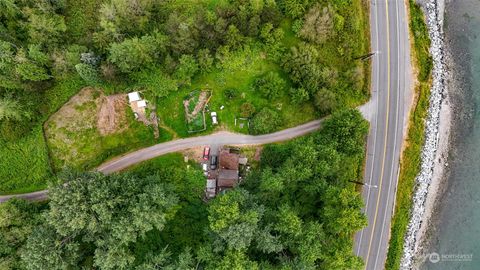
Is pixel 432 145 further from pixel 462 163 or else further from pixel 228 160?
pixel 228 160

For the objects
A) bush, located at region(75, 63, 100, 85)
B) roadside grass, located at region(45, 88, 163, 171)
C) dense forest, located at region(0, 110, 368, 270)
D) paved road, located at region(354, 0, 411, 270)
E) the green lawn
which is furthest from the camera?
the green lawn

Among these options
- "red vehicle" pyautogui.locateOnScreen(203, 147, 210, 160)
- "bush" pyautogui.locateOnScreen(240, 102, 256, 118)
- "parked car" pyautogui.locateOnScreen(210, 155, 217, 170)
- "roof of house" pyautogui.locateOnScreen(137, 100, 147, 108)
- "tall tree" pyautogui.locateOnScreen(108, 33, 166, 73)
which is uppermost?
"tall tree" pyautogui.locateOnScreen(108, 33, 166, 73)

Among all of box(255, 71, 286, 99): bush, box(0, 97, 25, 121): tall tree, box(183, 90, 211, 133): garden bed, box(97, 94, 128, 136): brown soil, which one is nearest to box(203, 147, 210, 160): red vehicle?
box(183, 90, 211, 133): garden bed

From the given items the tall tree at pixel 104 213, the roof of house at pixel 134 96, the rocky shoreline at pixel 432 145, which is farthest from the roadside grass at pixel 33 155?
the rocky shoreline at pixel 432 145

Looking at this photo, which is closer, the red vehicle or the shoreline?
the red vehicle

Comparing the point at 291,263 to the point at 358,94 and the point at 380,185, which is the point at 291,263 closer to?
the point at 380,185

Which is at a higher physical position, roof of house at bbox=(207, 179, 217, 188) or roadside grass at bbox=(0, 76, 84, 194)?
roadside grass at bbox=(0, 76, 84, 194)

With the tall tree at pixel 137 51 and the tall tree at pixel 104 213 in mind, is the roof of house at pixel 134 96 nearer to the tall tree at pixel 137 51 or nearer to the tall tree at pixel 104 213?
the tall tree at pixel 137 51

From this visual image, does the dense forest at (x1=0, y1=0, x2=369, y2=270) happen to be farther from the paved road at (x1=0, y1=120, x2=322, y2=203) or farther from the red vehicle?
the red vehicle

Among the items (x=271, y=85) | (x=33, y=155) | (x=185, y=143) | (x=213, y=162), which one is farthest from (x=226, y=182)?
(x=33, y=155)
